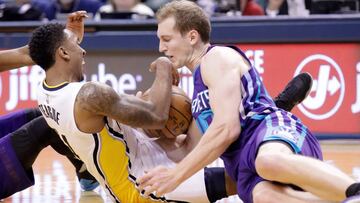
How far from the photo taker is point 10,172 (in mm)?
5762

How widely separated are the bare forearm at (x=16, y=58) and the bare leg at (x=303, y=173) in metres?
2.19

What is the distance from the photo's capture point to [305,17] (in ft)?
30.7

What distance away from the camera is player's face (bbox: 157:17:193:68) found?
15.4 feet

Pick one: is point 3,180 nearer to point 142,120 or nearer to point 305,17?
point 142,120

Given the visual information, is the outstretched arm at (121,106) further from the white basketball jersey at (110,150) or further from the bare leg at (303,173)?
the bare leg at (303,173)

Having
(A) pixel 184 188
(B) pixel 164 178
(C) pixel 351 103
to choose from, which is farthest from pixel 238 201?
(C) pixel 351 103

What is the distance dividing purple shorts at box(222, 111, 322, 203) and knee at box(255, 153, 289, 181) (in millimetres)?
151

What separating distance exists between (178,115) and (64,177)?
2389 millimetres

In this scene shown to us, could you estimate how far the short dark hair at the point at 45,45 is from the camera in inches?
195

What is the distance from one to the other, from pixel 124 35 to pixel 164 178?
5.22 metres

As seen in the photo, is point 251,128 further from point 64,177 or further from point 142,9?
point 142,9

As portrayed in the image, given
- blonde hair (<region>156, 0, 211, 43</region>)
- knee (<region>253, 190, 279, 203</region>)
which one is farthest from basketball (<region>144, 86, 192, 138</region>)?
knee (<region>253, 190, 279, 203</region>)

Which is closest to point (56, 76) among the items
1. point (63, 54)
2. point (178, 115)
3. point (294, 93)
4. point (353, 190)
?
point (63, 54)

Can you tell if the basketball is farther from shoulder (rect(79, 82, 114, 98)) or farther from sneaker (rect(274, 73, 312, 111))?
sneaker (rect(274, 73, 312, 111))
